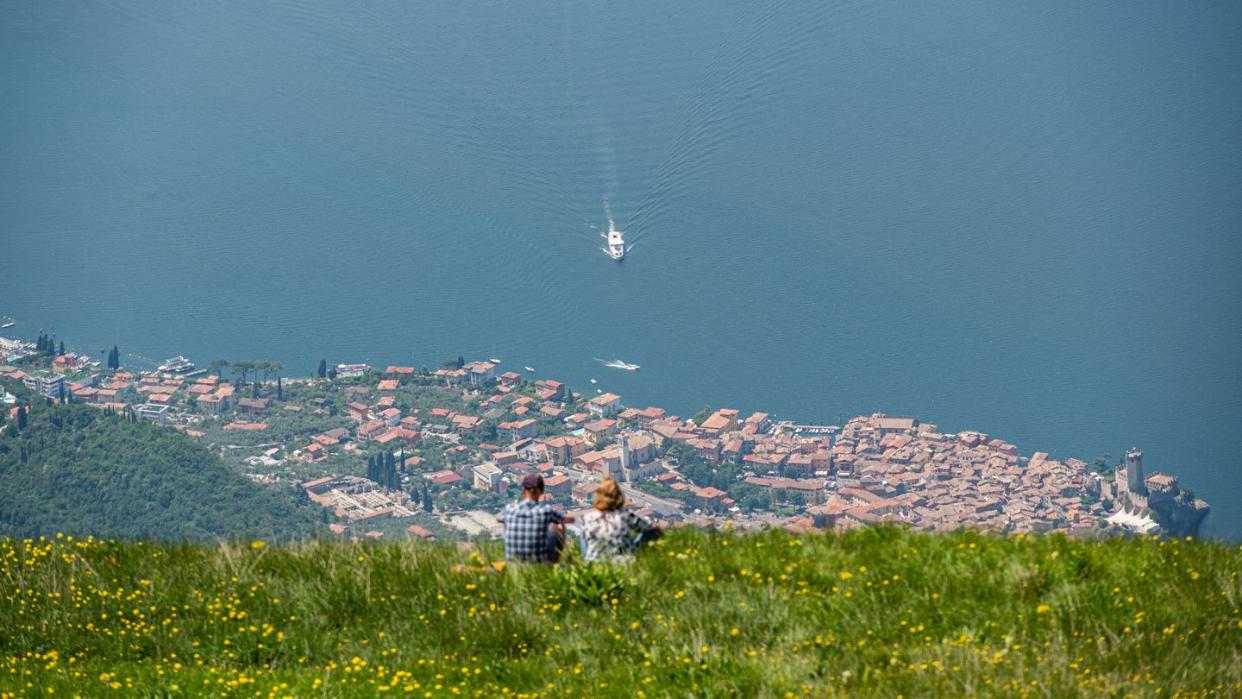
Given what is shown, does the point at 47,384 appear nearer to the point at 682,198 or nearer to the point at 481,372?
the point at 481,372

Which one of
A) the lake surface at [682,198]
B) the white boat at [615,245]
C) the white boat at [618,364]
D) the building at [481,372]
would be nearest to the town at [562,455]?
the building at [481,372]

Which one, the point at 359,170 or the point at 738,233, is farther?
the point at 359,170

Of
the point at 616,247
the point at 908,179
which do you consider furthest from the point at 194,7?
the point at 908,179

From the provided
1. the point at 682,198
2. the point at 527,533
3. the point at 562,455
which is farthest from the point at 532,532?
the point at 682,198

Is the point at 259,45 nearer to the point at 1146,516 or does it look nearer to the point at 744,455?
the point at 744,455

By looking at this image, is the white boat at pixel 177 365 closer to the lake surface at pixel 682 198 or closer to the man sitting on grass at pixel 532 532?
the lake surface at pixel 682 198

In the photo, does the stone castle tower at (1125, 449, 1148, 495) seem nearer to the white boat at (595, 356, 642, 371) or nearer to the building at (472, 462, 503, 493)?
the white boat at (595, 356, 642, 371)
